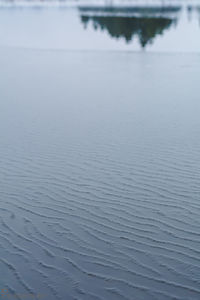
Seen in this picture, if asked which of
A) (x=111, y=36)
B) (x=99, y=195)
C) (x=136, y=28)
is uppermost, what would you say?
(x=99, y=195)

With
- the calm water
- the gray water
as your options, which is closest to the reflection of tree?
the calm water

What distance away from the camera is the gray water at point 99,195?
3982mm

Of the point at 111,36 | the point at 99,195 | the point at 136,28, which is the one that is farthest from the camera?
the point at 136,28

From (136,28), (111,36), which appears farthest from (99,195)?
(136,28)

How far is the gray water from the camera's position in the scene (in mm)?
3982

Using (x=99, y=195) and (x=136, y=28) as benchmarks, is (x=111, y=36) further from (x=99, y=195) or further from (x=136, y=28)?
(x=99, y=195)

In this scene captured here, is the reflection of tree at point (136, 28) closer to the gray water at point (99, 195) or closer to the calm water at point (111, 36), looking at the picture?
the calm water at point (111, 36)

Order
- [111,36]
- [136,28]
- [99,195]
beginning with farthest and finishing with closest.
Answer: [136,28], [111,36], [99,195]

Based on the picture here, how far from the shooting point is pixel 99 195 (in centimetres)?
575

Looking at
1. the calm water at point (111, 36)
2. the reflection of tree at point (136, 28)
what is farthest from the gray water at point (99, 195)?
the reflection of tree at point (136, 28)

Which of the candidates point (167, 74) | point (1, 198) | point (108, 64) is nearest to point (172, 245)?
point (1, 198)

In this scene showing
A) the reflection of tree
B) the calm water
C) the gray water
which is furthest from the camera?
the reflection of tree

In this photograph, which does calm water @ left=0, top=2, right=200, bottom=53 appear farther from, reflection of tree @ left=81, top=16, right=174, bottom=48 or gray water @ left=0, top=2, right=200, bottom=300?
gray water @ left=0, top=2, right=200, bottom=300

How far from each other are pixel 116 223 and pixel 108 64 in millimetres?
14936
